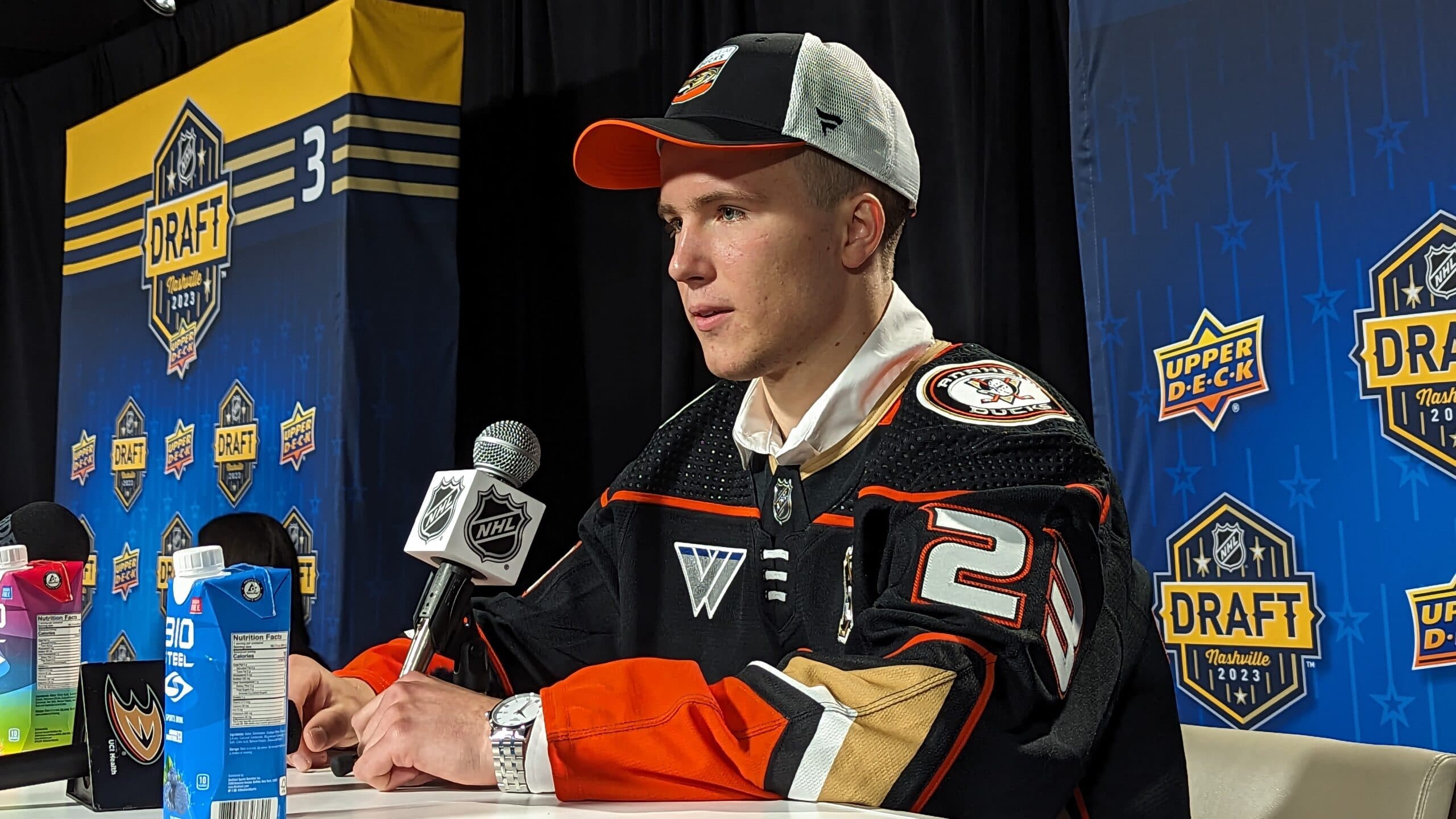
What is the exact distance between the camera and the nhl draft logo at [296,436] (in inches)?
136

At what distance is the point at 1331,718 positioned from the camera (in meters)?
1.78

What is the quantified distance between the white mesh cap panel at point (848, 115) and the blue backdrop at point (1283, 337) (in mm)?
649

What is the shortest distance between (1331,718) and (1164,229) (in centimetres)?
69

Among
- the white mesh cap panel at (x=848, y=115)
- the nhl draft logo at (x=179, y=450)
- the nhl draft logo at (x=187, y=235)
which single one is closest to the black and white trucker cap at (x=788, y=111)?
the white mesh cap panel at (x=848, y=115)

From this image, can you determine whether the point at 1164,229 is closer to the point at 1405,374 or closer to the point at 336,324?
the point at 1405,374

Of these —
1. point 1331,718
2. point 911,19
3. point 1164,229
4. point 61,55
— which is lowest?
point 1331,718

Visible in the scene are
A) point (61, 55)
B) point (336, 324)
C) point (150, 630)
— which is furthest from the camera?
point (61, 55)

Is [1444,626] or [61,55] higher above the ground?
[61,55]

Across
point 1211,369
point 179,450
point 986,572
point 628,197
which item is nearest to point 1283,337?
point 1211,369

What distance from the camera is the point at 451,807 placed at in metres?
1.00

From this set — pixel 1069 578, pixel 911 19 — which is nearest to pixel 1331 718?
pixel 1069 578

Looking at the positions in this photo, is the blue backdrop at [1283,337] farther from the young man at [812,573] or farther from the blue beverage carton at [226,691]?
the blue beverage carton at [226,691]

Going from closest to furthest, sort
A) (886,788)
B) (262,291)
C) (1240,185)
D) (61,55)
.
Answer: (886,788), (1240,185), (262,291), (61,55)

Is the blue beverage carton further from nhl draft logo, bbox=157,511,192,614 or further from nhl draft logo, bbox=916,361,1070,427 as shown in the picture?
nhl draft logo, bbox=157,511,192,614
